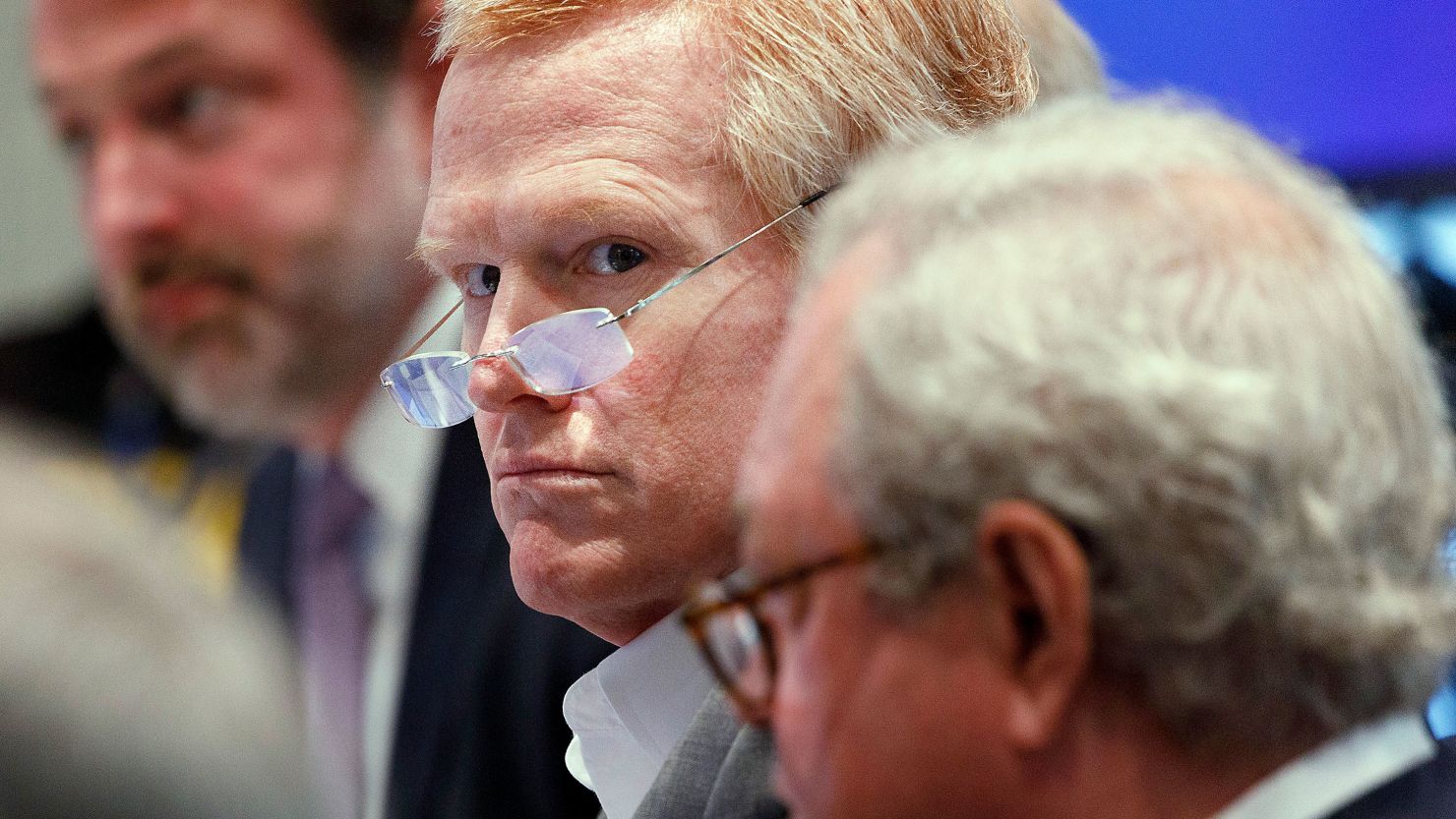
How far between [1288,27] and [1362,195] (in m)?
0.30

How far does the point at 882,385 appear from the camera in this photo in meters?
0.91

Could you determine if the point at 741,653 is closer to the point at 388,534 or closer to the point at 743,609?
the point at 743,609

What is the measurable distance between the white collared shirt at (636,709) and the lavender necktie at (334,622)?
3.71ft

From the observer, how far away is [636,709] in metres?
1.51

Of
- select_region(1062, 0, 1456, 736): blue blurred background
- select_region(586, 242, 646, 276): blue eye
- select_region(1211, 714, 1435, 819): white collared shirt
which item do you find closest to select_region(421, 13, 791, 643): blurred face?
select_region(586, 242, 646, 276): blue eye

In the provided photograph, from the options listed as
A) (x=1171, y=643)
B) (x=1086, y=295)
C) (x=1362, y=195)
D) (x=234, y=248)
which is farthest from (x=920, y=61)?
(x=234, y=248)

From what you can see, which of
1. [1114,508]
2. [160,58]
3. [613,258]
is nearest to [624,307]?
[613,258]

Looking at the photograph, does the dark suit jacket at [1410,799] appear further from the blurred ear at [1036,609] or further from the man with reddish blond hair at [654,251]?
the man with reddish blond hair at [654,251]

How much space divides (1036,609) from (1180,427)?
0.13 metres

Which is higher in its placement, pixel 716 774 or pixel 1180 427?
pixel 1180 427

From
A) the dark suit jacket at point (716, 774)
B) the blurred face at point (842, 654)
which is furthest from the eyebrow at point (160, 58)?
the blurred face at point (842, 654)

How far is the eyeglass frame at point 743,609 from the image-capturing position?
0.99 meters

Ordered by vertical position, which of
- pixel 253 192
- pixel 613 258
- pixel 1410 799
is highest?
pixel 1410 799

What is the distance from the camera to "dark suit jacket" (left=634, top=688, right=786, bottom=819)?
1.32 m
